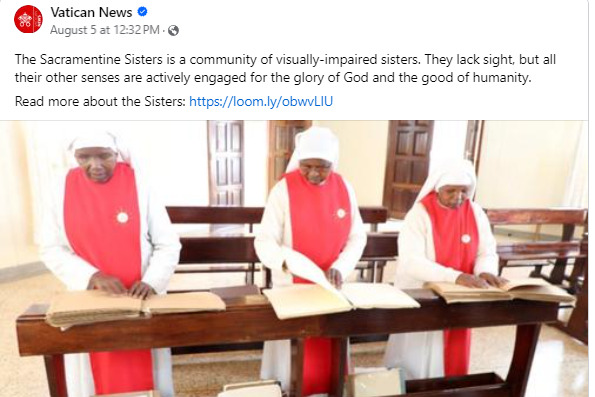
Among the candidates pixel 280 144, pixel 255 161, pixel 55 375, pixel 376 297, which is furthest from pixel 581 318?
pixel 280 144

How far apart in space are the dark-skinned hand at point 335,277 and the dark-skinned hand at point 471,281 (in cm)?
53

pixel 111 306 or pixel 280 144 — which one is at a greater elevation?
pixel 280 144

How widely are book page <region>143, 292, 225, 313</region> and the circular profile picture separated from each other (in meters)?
1.23

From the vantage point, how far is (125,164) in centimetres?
153

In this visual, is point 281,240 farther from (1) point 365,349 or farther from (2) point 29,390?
(2) point 29,390

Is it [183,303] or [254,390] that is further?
[254,390]

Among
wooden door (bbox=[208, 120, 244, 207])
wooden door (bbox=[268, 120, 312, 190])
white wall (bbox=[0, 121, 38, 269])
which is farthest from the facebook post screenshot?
wooden door (bbox=[268, 120, 312, 190])

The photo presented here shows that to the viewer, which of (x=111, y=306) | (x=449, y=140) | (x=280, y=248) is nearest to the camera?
(x=111, y=306)

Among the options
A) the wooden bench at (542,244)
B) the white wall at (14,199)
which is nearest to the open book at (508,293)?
the wooden bench at (542,244)

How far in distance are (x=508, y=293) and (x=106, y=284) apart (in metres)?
1.55

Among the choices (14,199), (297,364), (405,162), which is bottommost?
(297,364)

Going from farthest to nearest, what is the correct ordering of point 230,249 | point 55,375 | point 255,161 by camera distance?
point 255,161, point 230,249, point 55,375

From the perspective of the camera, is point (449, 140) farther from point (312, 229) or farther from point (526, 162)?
point (312, 229)

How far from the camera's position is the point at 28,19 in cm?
150
